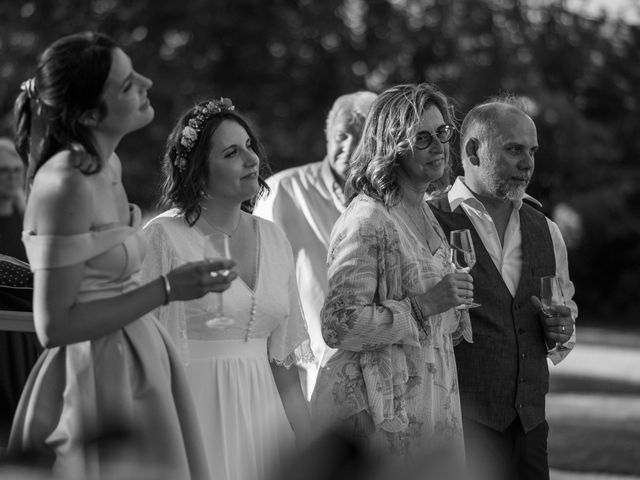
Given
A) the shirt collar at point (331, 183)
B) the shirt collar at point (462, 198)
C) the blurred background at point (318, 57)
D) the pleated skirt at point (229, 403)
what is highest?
the blurred background at point (318, 57)

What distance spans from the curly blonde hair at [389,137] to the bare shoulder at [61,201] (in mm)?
1645

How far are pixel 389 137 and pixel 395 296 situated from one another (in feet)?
2.17

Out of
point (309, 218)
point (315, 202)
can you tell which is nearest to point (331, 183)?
point (315, 202)

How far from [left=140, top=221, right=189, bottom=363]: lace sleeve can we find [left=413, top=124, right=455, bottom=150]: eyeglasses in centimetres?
109

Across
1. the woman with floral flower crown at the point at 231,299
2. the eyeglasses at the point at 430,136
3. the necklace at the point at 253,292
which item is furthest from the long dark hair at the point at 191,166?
the eyeglasses at the point at 430,136

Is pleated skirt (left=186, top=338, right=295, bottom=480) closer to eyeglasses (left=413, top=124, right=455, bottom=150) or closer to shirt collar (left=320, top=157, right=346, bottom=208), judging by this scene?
eyeglasses (left=413, top=124, right=455, bottom=150)

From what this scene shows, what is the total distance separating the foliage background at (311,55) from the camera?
56.5 feet

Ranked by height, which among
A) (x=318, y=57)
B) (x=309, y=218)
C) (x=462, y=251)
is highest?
(x=318, y=57)

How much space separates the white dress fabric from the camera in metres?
3.74

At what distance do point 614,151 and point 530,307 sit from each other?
2220 centimetres

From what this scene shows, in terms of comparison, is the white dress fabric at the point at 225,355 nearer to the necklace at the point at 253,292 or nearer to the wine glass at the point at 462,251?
the necklace at the point at 253,292

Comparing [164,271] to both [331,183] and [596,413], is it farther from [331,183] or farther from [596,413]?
[596,413]

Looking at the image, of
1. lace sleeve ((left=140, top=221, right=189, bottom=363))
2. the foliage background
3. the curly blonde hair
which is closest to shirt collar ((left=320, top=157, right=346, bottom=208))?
the curly blonde hair

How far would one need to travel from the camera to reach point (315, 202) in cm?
564
